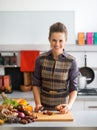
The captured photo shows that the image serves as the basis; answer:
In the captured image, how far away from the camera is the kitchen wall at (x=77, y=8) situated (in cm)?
315

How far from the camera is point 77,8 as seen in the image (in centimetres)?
317

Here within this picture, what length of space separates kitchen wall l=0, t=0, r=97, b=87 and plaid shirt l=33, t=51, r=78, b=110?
4.04ft

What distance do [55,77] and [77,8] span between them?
1.45 metres

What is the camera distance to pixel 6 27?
10.3 feet

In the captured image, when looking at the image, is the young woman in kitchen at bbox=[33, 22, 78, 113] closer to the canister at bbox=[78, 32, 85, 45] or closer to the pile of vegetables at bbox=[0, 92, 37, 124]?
the pile of vegetables at bbox=[0, 92, 37, 124]

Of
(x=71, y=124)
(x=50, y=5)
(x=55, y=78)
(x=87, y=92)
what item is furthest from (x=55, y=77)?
(x=50, y=5)

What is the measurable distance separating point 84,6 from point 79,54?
1.84 feet

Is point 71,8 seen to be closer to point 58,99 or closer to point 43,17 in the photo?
point 43,17

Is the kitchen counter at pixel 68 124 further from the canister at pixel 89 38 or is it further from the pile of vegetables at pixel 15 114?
the canister at pixel 89 38

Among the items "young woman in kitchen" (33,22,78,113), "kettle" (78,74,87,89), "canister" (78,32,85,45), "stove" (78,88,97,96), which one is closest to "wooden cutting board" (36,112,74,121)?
"young woman in kitchen" (33,22,78,113)

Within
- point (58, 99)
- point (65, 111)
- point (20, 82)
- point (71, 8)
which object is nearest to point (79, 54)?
point (71, 8)

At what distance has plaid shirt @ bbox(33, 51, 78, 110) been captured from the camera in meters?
1.93

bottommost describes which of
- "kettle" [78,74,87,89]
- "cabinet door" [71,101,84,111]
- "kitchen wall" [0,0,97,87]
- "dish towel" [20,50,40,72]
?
"cabinet door" [71,101,84,111]

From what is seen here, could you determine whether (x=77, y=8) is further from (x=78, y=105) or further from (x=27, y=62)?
(x=78, y=105)
